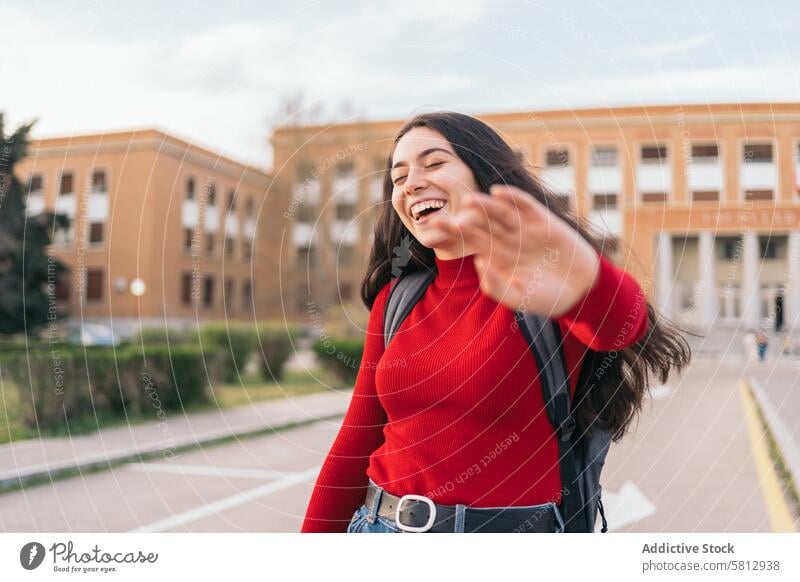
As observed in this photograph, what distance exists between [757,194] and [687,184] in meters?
0.19

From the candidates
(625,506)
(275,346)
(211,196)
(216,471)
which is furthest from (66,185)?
(275,346)

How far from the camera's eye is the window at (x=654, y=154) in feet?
7.88

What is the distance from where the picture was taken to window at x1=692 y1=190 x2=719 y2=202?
2.29 meters

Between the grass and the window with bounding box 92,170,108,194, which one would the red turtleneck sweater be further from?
the window with bounding box 92,170,108,194

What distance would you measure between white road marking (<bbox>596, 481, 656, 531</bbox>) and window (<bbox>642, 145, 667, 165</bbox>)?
4.94 feet

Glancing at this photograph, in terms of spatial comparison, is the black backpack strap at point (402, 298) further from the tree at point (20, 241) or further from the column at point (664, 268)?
the tree at point (20, 241)

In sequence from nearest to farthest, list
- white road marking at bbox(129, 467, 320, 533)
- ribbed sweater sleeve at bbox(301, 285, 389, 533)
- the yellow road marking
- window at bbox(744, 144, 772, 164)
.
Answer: ribbed sweater sleeve at bbox(301, 285, 389, 533) < window at bbox(744, 144, 772, 164) < the yellow road marking < white road marking at bbox(129, 467, 320, 533)

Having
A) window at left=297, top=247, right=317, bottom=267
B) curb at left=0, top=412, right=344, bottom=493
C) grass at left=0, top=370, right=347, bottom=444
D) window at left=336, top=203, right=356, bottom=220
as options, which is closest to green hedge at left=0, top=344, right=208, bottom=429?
grass at left=0, top=370, right=347, bottom=444

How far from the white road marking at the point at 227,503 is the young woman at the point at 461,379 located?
1769mm

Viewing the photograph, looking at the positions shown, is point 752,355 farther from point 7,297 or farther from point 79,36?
point 7,297

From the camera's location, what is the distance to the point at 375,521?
1.53 metres

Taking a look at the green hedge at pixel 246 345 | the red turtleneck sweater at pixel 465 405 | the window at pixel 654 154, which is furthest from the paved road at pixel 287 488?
the green hedge at pixel 246 345

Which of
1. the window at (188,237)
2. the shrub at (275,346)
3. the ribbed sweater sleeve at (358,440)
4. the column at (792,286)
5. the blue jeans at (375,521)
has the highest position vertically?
the window at (188,237)
